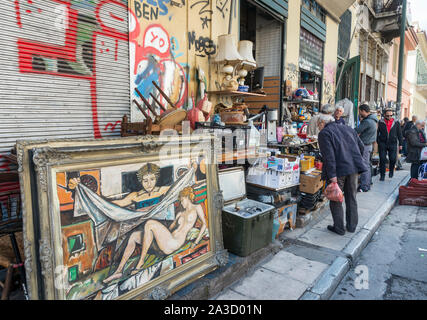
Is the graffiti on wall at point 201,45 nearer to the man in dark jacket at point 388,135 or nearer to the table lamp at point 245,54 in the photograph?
the table lamp at point 245,54

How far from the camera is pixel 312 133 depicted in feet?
24.4

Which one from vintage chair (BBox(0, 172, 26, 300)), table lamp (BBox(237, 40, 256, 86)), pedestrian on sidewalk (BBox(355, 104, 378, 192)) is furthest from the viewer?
pedestrian on sidewalk (BBox(355, 104, 378, 192))

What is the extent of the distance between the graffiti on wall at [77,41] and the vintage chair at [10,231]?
1164 millimetres

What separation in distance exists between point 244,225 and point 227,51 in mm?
3172

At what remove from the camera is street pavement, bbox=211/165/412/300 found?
3064 mm

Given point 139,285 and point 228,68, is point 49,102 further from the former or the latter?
Answer: point 228,68

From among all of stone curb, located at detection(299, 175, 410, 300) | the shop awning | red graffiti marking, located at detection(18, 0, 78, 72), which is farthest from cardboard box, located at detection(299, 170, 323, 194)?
the shop awning

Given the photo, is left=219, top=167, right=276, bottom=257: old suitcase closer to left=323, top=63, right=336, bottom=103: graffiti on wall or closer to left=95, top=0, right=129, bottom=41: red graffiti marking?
left=95, top=0, right=129, bottom=41: red graffiti marking

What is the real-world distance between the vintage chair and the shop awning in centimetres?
956

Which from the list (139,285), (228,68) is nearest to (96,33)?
(228,68)

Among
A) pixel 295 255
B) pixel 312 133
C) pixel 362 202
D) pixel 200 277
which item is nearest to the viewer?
Answer: pixel 200 277

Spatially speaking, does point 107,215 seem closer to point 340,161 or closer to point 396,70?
point 340,161
